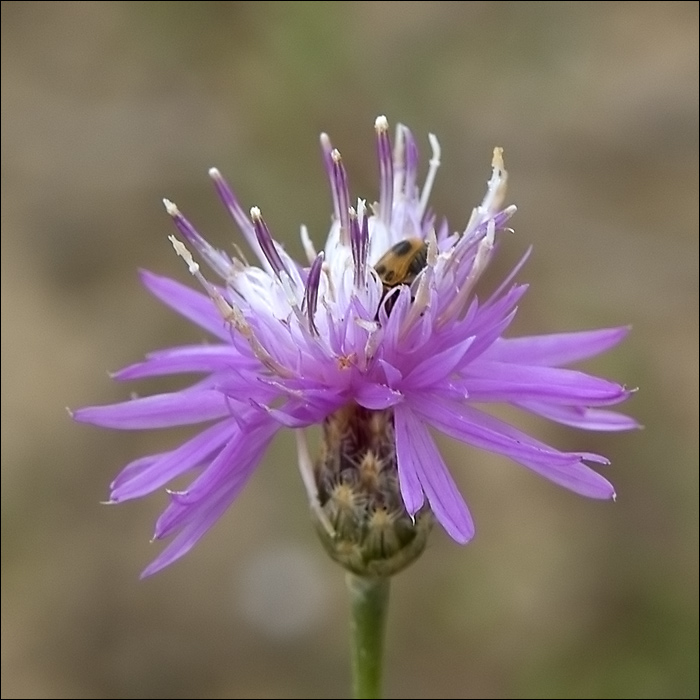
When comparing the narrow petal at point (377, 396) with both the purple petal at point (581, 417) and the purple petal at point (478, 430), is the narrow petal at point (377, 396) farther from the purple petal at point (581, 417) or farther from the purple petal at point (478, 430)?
the purple petal at point (581, 417)

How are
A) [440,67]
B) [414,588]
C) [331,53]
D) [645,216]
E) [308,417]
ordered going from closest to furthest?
[308,417] < [414,588] < [331,53] < [440,67] < [645,216]

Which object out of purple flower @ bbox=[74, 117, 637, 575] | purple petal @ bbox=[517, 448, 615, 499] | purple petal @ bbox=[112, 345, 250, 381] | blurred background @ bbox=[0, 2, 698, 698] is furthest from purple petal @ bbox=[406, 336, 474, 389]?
blurred background @ bbox=[0, 2, 698, 698]

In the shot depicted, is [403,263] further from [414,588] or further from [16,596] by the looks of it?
[16,596]

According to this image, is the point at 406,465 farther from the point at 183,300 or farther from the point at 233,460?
the point at 183,300

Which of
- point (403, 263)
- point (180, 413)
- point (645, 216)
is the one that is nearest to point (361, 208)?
point (403, 263)

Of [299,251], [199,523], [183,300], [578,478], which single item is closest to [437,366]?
[578,478]

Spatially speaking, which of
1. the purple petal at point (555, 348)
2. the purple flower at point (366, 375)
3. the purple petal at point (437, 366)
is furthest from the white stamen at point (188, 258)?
the purple petal at point (555, 348)
